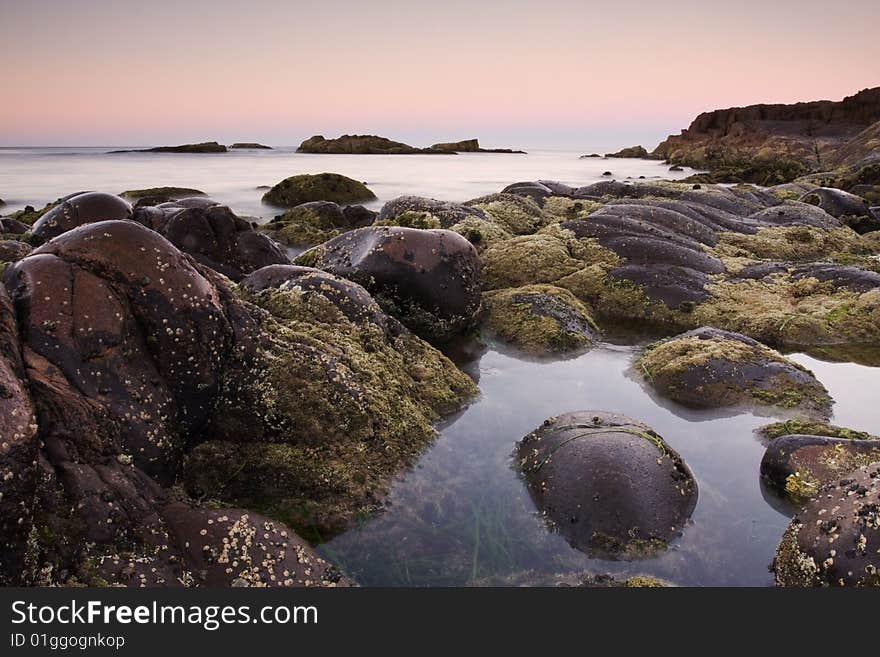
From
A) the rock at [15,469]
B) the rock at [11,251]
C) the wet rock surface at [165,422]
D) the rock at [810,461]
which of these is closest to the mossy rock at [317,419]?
the wet rock surface at [165,422]

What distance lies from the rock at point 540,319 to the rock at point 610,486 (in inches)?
164

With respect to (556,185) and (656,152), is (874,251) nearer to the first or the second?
(556,185)

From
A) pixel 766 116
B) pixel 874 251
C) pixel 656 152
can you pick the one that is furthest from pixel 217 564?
pixel 656 152

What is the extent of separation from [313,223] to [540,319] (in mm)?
14957

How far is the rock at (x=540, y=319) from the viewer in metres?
11.2

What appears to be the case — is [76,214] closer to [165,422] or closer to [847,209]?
[165,422]

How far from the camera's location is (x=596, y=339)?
1194 cm

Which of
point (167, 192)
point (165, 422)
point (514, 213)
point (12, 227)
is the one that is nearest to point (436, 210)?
point (514, 213)

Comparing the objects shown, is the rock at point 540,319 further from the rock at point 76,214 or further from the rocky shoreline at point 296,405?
the rock at point 76,214

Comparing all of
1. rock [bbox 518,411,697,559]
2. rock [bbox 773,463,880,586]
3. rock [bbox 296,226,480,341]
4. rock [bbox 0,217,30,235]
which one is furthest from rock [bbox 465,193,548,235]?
rock [bbox 773,463,880,586]

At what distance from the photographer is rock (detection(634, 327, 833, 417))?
866 cm

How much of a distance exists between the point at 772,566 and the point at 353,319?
6011 millimetres

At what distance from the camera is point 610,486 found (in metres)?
5.98

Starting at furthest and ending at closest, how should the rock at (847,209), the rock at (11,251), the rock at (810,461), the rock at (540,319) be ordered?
the rock at (847,209), the rock at (540,319), the rock at (11,251), the rock at (810,461)
